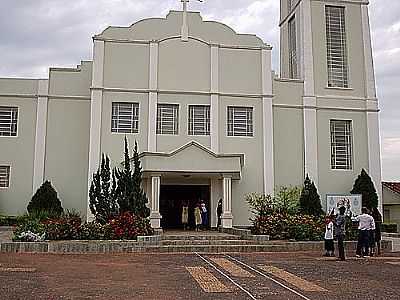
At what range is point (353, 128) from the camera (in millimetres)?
29656

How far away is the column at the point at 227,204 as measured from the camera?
84.9 feet

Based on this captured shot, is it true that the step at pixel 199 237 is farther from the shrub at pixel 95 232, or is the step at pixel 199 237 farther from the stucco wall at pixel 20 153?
the stucco wall at pixel 20 153

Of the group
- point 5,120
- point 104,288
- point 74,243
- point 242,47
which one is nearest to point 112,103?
point 5,120

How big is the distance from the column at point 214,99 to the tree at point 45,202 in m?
7.94

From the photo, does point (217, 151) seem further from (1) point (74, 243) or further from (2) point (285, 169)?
(1) point (74, 243)

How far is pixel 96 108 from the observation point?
27.2 meters

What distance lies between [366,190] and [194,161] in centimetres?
918

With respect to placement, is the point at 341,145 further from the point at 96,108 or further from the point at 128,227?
the point at 128,227

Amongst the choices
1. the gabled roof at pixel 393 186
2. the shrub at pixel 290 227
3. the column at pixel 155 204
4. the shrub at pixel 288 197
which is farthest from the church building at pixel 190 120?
the gabled roof at pixel 393 186

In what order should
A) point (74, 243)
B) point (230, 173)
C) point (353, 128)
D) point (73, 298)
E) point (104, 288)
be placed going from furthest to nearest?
point (353, 128) < point (230, 173) < point (74, 243) < point (104, 288) < point (73, 298)

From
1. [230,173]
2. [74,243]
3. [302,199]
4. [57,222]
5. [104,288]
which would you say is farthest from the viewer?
[302,199]

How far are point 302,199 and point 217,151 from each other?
15.9 feet

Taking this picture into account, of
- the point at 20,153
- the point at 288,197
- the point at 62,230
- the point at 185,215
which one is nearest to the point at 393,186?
the point at 288,197

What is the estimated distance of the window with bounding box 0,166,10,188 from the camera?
27.5 meters
